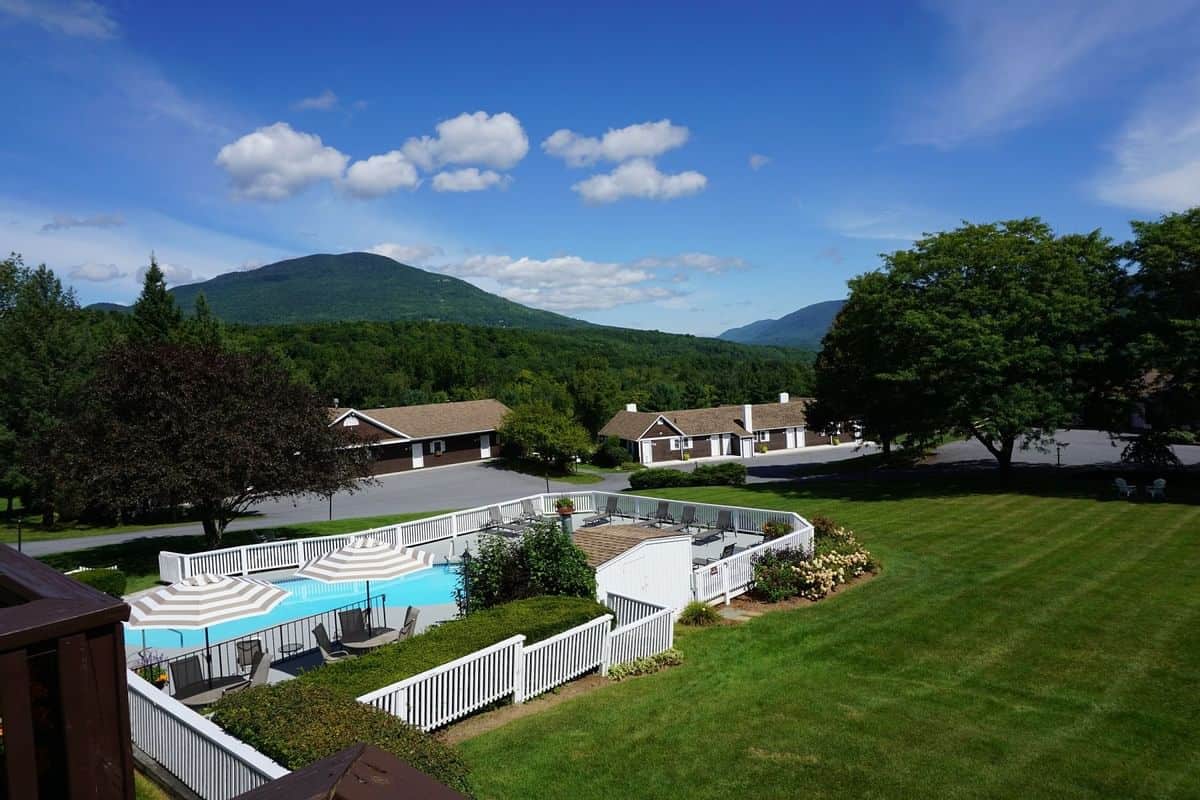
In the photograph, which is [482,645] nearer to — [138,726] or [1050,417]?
[138,726]

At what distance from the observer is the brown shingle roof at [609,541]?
16500mm

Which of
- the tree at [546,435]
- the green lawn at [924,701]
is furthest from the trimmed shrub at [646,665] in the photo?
the tree at [546,435]

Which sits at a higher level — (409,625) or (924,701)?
(409,625)

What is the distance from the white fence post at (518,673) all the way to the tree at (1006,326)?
77.7 ft

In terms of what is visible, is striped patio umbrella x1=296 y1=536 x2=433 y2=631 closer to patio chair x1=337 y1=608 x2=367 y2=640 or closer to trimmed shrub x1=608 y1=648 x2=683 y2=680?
patio chair x1=337 y1=608 x2=367 y2=640

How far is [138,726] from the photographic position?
959 centimetres

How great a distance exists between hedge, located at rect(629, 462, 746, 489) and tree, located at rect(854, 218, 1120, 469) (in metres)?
10.1

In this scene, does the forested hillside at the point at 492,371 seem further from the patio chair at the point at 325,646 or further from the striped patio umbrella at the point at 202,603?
the striped patio umbrella at the point at 202,603

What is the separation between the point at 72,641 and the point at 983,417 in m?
33.0

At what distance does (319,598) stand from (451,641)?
9497 mm

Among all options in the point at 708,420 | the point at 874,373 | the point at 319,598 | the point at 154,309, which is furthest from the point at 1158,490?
the point at 154,309

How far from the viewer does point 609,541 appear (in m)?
17.8

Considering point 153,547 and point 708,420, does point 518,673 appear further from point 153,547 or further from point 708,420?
point 708,420

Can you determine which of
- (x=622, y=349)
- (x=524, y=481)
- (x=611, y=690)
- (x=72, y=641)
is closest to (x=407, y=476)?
(x=524, y=481)
